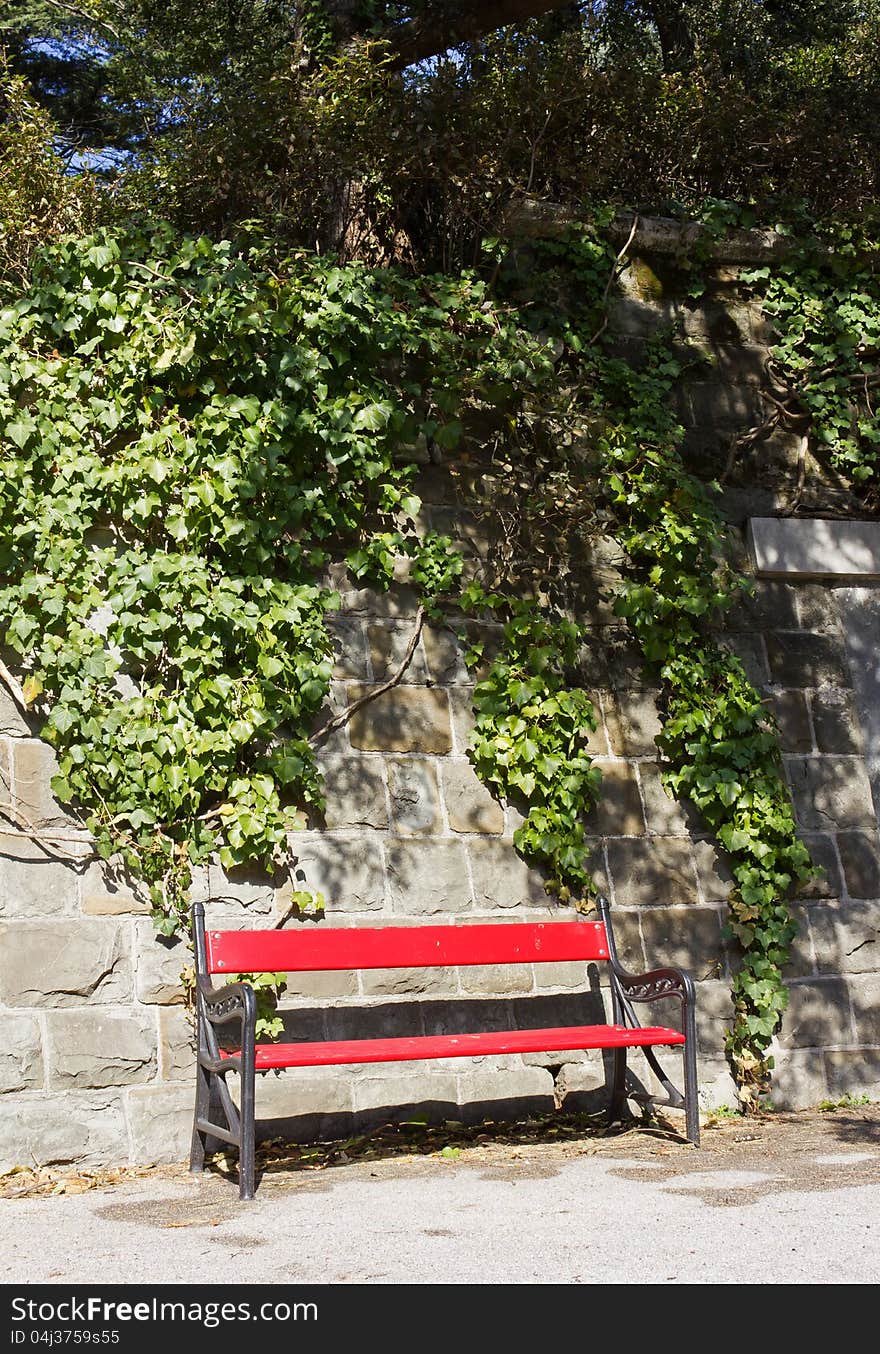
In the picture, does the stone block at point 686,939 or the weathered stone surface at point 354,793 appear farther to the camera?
the stone block at point 686,939

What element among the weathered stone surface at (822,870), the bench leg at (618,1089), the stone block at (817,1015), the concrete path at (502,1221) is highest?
the weathered stone surface at (822,870)

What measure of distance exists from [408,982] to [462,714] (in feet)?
3.82

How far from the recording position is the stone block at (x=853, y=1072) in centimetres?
559

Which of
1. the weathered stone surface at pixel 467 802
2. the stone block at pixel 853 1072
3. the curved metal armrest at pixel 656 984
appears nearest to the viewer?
the curved metal armrest at pixel 656 984

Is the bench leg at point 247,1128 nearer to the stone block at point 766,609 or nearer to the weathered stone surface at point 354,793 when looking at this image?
the weathered stone surface at point 354,793

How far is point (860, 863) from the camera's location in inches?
233

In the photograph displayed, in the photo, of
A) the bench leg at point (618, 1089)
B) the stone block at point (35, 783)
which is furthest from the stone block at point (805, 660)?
the stone block at point (35, 783)

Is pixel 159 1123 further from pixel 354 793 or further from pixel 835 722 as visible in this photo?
pixel 835 722

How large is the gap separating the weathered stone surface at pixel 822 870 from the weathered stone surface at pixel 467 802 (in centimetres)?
154

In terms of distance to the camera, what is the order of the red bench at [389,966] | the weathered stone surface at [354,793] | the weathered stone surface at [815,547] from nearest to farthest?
the red bench at [389,966] → the weathered stone surface at [354,793] → the weathered stone surface at [815,547]

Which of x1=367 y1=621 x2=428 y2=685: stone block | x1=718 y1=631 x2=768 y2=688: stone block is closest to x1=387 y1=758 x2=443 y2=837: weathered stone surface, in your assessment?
x1=367 y1=621 x2=428 y2=685: stone block

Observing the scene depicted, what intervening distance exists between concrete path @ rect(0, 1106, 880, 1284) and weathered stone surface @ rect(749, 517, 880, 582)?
2.71 meters
